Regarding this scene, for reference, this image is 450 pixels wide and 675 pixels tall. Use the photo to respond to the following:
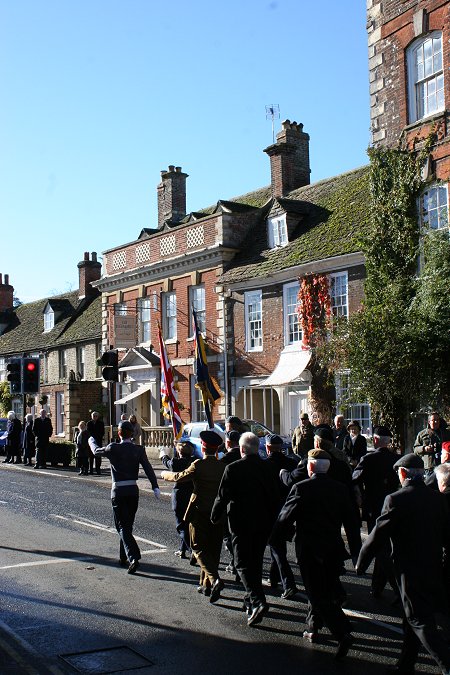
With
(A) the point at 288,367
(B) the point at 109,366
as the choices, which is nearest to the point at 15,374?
(B) the point at 109,366

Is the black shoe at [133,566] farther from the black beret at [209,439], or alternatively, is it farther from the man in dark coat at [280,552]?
the black beret at [209,439]

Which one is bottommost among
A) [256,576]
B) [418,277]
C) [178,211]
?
[256,576]

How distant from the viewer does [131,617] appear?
26.1 feet

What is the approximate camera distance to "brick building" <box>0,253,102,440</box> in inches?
1406

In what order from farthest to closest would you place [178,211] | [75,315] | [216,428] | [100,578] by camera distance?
1. [75,315]
2. [178,211]
3. [216,428]
4. [100,578]

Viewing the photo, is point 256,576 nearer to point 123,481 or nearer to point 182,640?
point 182,640

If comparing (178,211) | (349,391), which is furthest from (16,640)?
(178,211)

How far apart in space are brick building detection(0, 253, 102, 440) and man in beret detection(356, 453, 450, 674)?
30027 mm

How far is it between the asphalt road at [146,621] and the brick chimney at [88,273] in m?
33.4

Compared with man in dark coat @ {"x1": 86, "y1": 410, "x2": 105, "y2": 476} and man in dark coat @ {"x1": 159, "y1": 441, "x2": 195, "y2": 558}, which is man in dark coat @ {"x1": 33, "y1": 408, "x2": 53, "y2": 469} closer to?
man in dark coat @ {"x1": 86, "y1": 410, "x2": 105, "y2": 476}

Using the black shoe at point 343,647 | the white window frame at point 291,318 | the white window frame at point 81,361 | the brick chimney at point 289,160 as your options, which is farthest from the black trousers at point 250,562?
the white window frame at point 81,361

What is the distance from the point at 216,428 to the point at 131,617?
1500 centimetres

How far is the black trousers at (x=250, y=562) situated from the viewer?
7.73 m

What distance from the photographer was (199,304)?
30.3m
